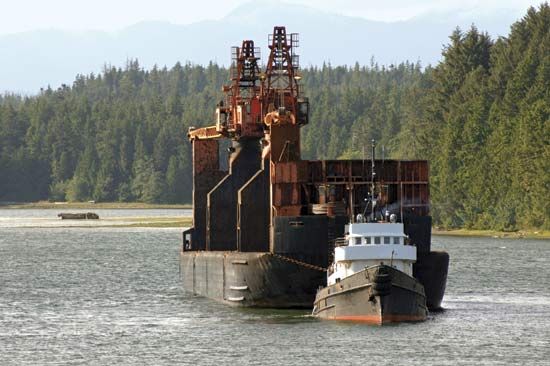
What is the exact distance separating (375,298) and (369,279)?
120 cm

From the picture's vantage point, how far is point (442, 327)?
74.1m

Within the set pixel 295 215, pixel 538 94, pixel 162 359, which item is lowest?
pixel 162 359

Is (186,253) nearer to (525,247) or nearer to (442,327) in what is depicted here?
(442,327)

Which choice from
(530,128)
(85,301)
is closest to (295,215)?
(85,301)

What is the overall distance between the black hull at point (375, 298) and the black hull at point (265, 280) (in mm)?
4706

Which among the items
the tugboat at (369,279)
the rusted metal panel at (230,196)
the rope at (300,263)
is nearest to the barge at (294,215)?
the rope at (300,263)

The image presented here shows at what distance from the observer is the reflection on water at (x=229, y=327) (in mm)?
66312

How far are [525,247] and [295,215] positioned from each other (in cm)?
6995

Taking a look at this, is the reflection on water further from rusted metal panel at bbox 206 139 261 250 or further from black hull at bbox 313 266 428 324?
rusted metal panel at bbox 206 139 261 250

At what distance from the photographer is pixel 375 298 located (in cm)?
A: 7188

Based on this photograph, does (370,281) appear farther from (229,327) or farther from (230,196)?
(230,196)

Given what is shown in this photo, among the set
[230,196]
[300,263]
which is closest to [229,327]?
[300,263]

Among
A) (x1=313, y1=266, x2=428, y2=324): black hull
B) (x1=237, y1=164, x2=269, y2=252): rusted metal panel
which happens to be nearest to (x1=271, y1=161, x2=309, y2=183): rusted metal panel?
(x1=237, y1=164, x2=269, y2=252): rusted metal panel

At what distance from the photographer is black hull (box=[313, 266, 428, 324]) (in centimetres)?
7106
